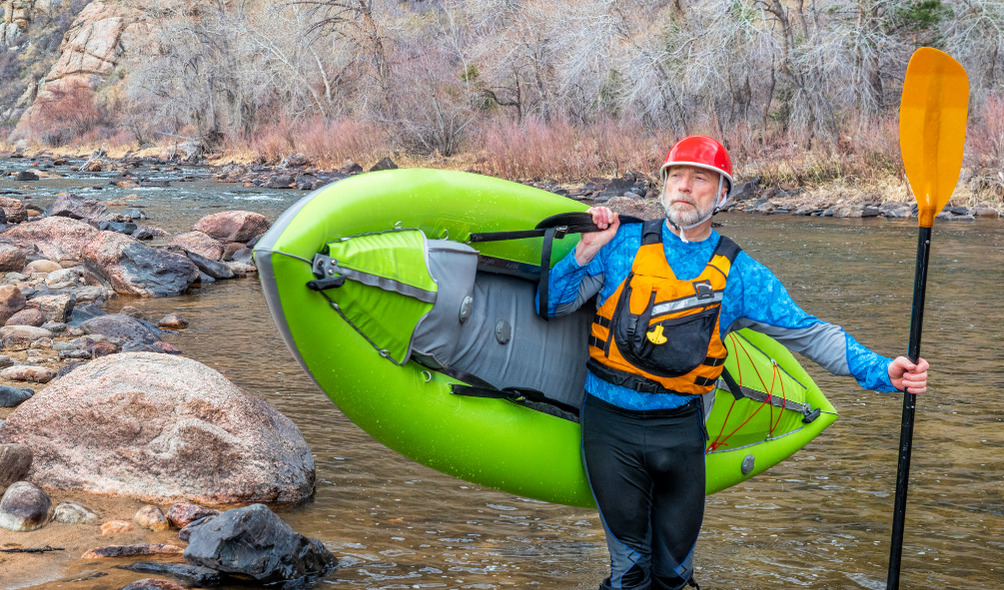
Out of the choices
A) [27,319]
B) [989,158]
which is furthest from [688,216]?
[989,158]

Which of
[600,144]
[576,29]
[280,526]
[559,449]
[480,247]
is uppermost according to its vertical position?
[576,29]

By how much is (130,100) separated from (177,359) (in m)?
35.5

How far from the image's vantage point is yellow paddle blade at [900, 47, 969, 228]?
289cm

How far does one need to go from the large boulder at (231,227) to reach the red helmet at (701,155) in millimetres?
9312

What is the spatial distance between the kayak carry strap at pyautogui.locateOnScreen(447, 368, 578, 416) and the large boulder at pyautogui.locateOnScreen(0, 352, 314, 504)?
46.7 inches

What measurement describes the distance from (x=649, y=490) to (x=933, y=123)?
1461mm

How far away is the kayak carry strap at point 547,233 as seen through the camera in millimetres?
2773

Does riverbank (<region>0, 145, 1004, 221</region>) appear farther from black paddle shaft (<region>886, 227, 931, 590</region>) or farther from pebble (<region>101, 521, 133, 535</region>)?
pebble (<region>101, 521, 133, 535</region>)

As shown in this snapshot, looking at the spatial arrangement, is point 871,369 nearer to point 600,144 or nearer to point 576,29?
point 600,144

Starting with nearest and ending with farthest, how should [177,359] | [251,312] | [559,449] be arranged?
[559,449] → [177,359] → [251,312]

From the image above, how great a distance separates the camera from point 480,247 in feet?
9.82

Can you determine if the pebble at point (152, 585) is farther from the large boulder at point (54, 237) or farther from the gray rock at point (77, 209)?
the gray rock at point (77, 209)

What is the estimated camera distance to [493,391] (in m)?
2.90

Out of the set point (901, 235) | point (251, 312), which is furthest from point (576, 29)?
point (251, 312)
